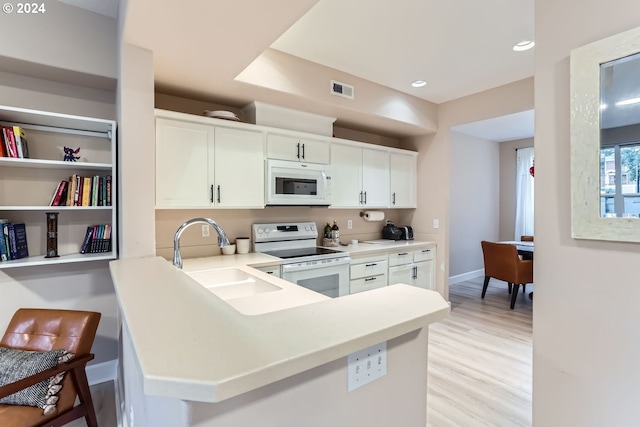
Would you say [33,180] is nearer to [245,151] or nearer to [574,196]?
[245,151]

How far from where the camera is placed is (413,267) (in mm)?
3822

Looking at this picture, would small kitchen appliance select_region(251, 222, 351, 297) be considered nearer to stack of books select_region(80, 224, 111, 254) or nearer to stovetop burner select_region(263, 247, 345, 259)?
stovetop burner select_region(263, 247, 345, 259)

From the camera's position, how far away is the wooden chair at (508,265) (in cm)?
406

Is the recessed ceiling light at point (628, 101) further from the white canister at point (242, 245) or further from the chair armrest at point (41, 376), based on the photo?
the chair armrest at point (41, 376)

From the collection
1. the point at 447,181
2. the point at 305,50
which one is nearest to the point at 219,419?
the point at 305,50

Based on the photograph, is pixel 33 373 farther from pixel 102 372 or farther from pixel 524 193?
pixel 524 193

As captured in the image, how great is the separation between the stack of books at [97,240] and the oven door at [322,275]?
135 cm

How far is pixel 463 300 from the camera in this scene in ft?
14.8

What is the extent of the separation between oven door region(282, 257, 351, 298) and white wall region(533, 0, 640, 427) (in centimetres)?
174

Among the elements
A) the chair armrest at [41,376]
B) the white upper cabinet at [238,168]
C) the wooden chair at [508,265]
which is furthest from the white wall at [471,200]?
the chair armrest at [41,376]

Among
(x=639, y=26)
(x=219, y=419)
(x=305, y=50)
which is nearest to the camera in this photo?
(x=219, y=419)

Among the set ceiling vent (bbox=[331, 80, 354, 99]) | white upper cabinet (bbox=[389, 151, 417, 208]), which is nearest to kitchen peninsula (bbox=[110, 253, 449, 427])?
ceiling vent (bbox=[331, 80, 354, 99])

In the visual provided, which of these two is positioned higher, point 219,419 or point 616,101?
point 616,101

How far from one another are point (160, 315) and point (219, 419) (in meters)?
0.35
